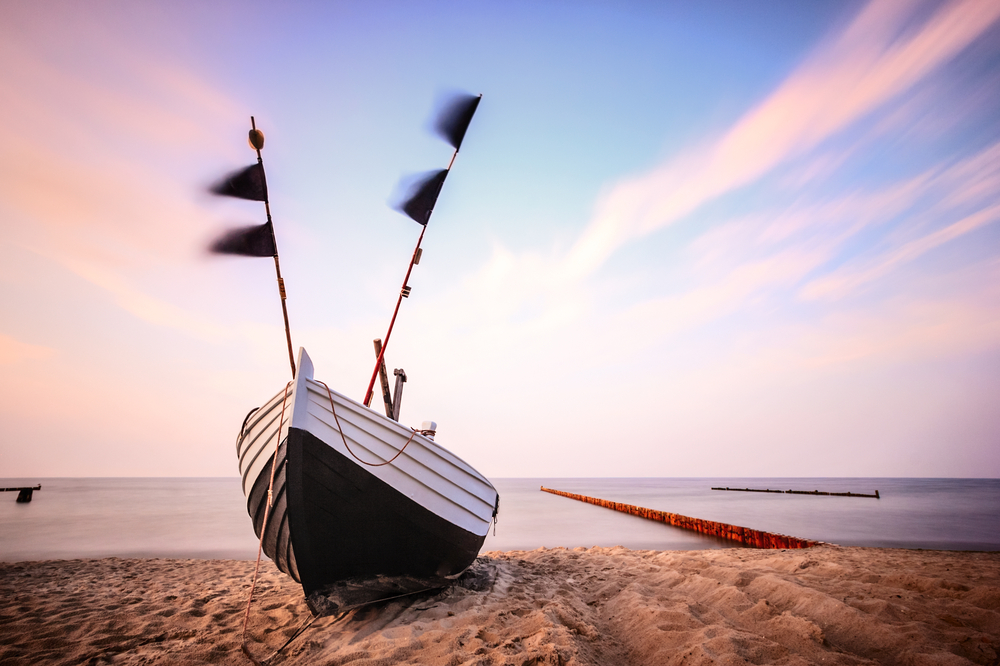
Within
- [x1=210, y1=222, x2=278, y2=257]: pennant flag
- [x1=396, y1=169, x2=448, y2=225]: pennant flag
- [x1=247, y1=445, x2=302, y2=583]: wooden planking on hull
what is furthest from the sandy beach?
[x1=396, y1=169, x2=448, y2=225]: pennant flag

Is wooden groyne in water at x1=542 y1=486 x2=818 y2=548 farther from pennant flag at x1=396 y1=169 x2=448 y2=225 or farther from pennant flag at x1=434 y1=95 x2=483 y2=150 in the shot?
pennant flag at x1=434 y1=95 x2=483 y2=150

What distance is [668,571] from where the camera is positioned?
569 centimetres

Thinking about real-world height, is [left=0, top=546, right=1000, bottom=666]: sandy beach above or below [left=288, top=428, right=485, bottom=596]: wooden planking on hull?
below

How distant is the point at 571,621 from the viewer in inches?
159

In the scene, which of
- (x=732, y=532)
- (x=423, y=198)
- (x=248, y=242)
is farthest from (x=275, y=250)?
(x=732, y=532)

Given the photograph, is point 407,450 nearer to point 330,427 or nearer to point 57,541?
point 330,427

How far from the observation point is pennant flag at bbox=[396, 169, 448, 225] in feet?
17.4

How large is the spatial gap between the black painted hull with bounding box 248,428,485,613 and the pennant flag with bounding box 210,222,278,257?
2022 mm

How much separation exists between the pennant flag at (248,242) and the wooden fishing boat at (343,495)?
1309mm

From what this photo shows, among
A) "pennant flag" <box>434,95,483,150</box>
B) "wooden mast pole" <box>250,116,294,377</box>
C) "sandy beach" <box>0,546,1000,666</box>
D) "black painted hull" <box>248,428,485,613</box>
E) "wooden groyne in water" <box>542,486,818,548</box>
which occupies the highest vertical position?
"pennant flag" <box>434,95,483,150</box>

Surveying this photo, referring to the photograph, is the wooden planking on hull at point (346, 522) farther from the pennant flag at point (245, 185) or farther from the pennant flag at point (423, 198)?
the pennant flag at point (423, 198)

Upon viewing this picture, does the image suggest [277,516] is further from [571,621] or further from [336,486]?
[571,621]

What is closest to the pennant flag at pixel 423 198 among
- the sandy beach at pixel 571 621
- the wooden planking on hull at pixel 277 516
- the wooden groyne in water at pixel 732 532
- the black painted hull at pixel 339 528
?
the black painted hull at pixel 339 528

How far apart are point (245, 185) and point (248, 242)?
58 cm
